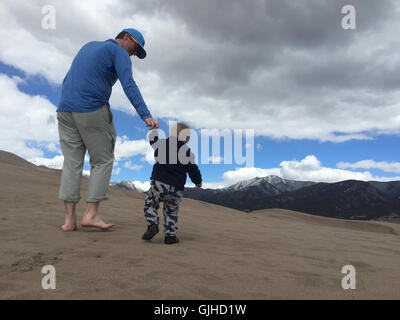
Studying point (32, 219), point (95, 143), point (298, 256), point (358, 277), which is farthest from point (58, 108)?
point (358, 277)

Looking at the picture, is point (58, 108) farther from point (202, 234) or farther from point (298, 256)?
point (298, 256)

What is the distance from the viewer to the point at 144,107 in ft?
10.1

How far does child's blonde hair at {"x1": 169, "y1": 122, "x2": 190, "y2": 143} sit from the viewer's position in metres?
3.30

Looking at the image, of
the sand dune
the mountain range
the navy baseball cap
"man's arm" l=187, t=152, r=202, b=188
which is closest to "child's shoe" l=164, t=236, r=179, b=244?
the sand dune

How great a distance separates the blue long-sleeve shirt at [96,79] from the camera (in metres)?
3.14

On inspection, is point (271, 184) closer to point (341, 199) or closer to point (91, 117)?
point (341, 199)

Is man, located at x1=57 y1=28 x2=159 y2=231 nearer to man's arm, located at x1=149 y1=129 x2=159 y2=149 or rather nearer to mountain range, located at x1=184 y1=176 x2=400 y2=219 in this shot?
man's arm, located at x1=149 y1=129 x2=159 y2=149

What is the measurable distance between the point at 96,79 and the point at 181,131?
1016 millimetres

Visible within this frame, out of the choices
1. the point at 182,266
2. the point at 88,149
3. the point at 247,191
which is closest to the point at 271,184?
the point at 247,191

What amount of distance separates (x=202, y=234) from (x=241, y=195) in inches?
4720

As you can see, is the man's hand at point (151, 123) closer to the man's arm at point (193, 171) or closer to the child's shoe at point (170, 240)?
the man's arm at point (193, 171)

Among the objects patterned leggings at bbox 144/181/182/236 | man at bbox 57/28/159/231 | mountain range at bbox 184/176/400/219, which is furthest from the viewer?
mountain range at bbox 184/176/400/219

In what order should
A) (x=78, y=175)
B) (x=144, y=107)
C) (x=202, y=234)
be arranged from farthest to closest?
1. (x=202, y=234)
2. (x=78, y=175)
3. (x=144, y=107)
